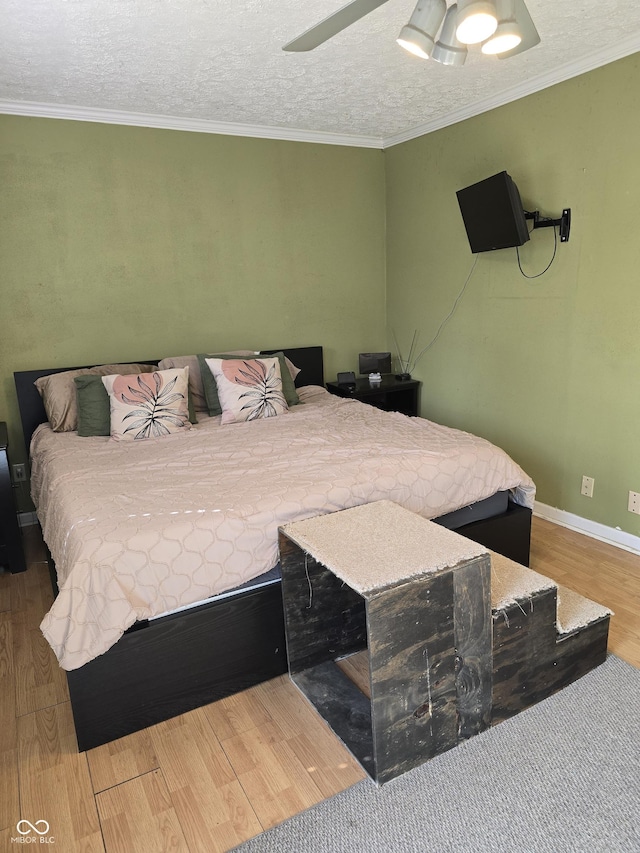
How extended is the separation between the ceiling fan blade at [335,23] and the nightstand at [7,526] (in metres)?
2.27

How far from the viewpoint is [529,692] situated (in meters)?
1.88

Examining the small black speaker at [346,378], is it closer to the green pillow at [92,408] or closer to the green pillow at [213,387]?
the green pillow at [213,387]

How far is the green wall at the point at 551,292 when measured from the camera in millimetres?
2791

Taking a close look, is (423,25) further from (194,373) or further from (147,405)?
(194,373)

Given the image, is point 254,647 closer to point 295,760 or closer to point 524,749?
point 295,760

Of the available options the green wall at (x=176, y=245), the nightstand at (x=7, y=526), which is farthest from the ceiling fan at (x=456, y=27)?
the nightstand at (x=7, y=526)

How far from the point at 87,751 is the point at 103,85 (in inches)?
118

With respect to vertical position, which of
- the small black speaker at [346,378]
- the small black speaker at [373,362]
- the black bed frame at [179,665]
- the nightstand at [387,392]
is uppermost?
the small black speaker at [373,362]

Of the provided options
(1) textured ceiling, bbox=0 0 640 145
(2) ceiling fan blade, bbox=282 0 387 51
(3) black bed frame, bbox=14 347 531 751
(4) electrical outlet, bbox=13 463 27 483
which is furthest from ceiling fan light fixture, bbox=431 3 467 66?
(4) electrical outlet, bbox=13 463 27 483

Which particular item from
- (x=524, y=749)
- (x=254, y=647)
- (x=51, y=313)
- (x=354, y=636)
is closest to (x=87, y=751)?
(x=254, y=647)

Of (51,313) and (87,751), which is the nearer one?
(87,751)

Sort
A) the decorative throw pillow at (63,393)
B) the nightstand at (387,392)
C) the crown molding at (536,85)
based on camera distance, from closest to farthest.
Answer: the crown molding at (536,85), the decorative throw pillow at (63,393), the nightstand at (387,392)

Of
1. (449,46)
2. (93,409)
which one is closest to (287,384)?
(93,409)

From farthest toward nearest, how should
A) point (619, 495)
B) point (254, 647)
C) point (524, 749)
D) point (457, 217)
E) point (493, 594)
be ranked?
point (457, 217) → point (619, 495) → point (254, 647) → point (493, 594) → point (524, 749)
